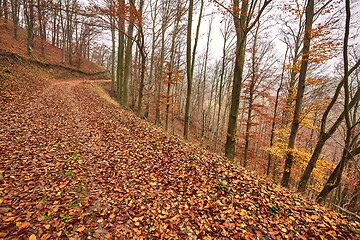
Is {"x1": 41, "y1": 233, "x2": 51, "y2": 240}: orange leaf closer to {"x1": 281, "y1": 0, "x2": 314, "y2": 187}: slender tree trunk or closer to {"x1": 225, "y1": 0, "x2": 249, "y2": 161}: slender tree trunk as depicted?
{"x1": 225, "y1": 0, "x2": 249, "y2": 161}: slender tree trunk

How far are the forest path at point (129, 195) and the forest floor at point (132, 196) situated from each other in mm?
20

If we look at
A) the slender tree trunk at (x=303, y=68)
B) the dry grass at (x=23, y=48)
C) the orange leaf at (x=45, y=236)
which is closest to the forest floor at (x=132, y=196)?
the orange leaf at (x=45, y=236)

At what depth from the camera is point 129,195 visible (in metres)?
4.25

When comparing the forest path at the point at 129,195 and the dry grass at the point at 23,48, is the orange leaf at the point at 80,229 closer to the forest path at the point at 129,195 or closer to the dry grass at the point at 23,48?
the forest path at the point at 129,195

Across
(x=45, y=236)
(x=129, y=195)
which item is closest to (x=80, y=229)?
(x=45, y=236)

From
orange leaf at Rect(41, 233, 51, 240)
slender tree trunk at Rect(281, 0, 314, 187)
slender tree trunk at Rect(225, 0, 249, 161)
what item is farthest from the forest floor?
slender tree trunk at Rect(281, 0, 314, 187)

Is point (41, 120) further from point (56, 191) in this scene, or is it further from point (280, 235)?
point (280, 235)

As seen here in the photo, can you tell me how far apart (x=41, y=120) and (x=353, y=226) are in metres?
11.4

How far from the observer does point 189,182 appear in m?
4.86

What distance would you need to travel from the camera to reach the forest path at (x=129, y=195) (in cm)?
326

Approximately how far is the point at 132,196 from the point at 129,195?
0.28 ft

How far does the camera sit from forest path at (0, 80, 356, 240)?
3.26m

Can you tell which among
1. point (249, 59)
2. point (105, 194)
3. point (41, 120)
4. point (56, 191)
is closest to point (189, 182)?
point (105, 194)

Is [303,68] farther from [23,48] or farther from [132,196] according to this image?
[23,48]
